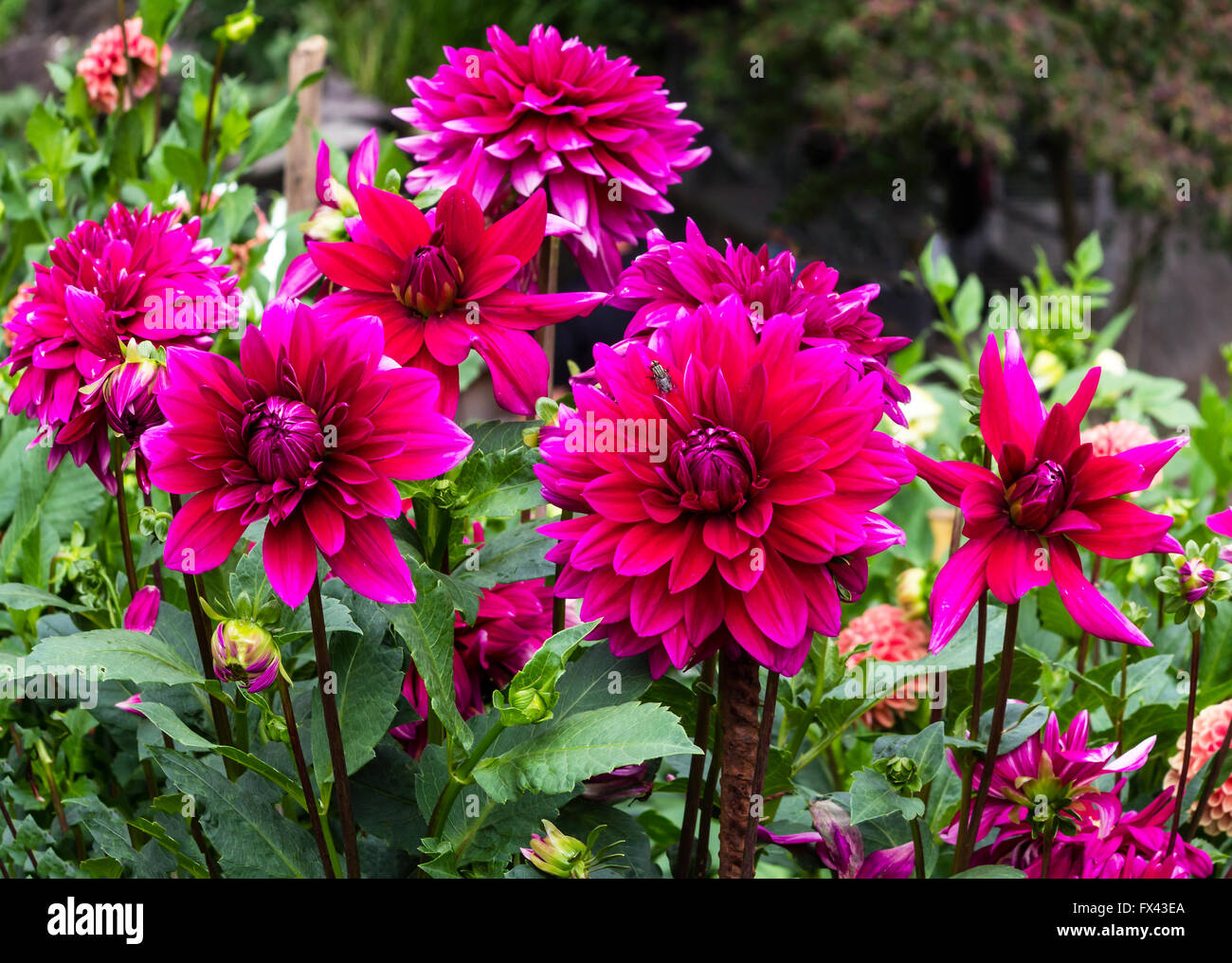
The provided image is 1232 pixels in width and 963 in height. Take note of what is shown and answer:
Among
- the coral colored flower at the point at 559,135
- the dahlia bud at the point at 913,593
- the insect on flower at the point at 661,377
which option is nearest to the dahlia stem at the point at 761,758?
the insect on flower at the point at 661,377

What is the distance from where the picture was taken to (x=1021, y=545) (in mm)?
398

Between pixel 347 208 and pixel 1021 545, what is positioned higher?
pixel 347 208

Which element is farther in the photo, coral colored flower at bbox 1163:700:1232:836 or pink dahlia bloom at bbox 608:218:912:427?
coral colored flower at bbox 1163:700:1232:836

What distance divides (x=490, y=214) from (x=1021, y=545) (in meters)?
0.29

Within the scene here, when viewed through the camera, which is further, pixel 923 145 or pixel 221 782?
pixel 923 145

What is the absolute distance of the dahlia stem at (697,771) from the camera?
0.45 metres

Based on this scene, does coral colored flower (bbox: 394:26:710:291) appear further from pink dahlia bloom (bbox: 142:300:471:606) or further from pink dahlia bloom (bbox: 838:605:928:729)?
pink dahlia bloom (bbox: 838:605:928:729)

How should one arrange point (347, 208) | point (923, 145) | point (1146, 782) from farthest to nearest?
point (923, 145), point (1146, 782), point (347, 208)

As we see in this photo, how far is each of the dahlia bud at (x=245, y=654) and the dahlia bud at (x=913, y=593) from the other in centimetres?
45

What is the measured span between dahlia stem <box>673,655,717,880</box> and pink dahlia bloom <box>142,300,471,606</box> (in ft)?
0.46

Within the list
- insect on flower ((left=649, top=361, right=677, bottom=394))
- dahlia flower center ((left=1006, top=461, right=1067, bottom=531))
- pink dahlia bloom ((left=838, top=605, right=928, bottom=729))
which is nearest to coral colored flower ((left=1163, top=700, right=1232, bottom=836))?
pink dahlia bloom ((left=838, top=605, right=928, bottom=729))

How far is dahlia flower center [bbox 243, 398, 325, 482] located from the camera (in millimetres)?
368
